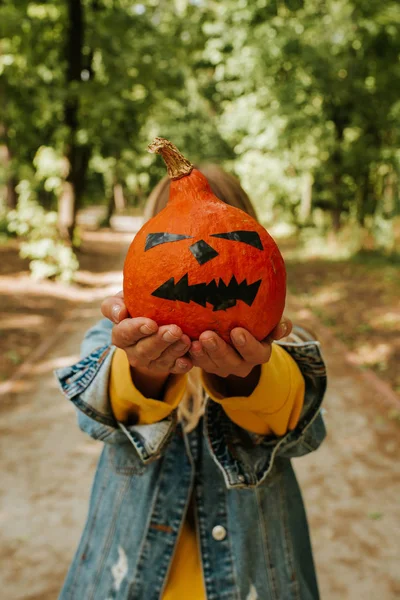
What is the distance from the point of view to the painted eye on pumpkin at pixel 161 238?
141cm

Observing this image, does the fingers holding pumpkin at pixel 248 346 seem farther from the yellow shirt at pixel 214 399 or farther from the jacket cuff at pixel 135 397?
the jacket cuff at pixel 135 397

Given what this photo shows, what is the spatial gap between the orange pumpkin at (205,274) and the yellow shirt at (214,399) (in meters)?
0.26

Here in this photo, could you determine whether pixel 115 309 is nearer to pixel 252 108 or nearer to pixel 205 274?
pixel 205 274

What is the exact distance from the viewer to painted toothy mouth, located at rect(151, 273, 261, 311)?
1.37m

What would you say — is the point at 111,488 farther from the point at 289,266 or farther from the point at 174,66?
the point at 289,266

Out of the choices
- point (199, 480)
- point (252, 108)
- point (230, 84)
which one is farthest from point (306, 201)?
point (199, 480)

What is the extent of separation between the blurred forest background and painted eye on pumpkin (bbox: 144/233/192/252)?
6.33 m

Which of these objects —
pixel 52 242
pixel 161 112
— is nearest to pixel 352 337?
pixel 52 242

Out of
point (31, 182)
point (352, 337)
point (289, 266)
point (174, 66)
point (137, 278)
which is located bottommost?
point (289, 266)

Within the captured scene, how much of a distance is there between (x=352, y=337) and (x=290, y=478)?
7.44 meters

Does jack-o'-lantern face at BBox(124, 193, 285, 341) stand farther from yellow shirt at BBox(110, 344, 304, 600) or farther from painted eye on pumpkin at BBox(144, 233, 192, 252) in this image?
yellow shirt at BBox(110, 344, 304, 600)

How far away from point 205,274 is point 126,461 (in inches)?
32.6

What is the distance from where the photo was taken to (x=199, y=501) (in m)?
1.84

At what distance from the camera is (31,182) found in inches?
588
